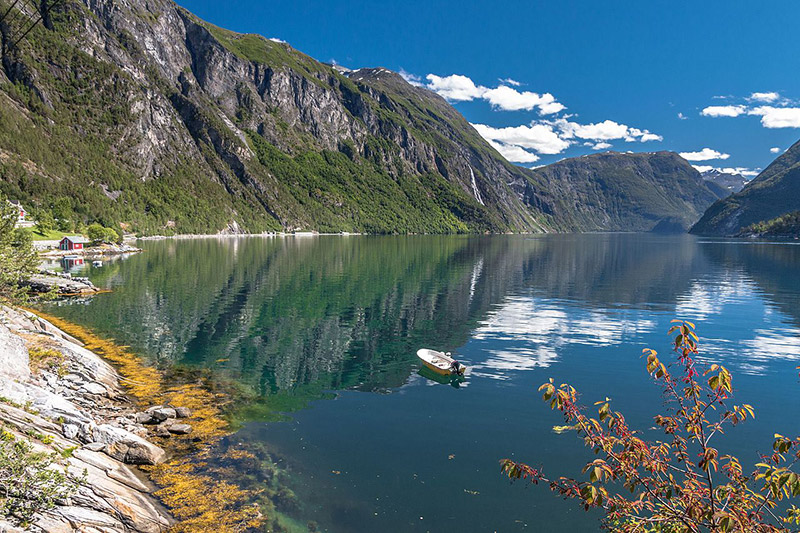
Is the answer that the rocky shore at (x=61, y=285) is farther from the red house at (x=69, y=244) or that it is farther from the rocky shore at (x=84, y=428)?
the red house at (x=69, y=244)

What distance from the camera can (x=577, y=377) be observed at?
119 feet

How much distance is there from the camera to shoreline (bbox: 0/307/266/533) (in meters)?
15.7

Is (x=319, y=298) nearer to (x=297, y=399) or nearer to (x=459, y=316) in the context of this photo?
(x=459, y=316)

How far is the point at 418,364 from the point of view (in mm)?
40062

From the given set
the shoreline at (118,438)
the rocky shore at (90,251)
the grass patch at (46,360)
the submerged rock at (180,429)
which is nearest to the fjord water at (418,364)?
the submerged rock at (180,429)

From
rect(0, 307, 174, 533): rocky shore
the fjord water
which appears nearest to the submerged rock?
rect(0, 307, 174, 533): rocky shore

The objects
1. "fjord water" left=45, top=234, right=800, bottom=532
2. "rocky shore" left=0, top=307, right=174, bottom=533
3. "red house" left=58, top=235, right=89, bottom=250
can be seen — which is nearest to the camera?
"rocky shore" left=0, top=307, right=174, bottom=533

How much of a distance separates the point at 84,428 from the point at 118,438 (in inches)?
64.1

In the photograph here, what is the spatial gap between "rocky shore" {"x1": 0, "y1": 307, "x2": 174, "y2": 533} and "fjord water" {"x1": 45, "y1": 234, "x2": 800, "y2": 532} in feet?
17.1

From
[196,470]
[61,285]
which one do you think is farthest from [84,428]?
[61,285]

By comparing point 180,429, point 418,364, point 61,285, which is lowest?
point 418,364

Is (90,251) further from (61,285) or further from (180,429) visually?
(180,429)

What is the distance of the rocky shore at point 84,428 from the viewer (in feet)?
48.5

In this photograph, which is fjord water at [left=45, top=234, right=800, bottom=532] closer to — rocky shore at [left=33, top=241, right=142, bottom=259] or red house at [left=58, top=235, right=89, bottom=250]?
rocky shore at [left=33, top=241, right=142, bottom=259]
